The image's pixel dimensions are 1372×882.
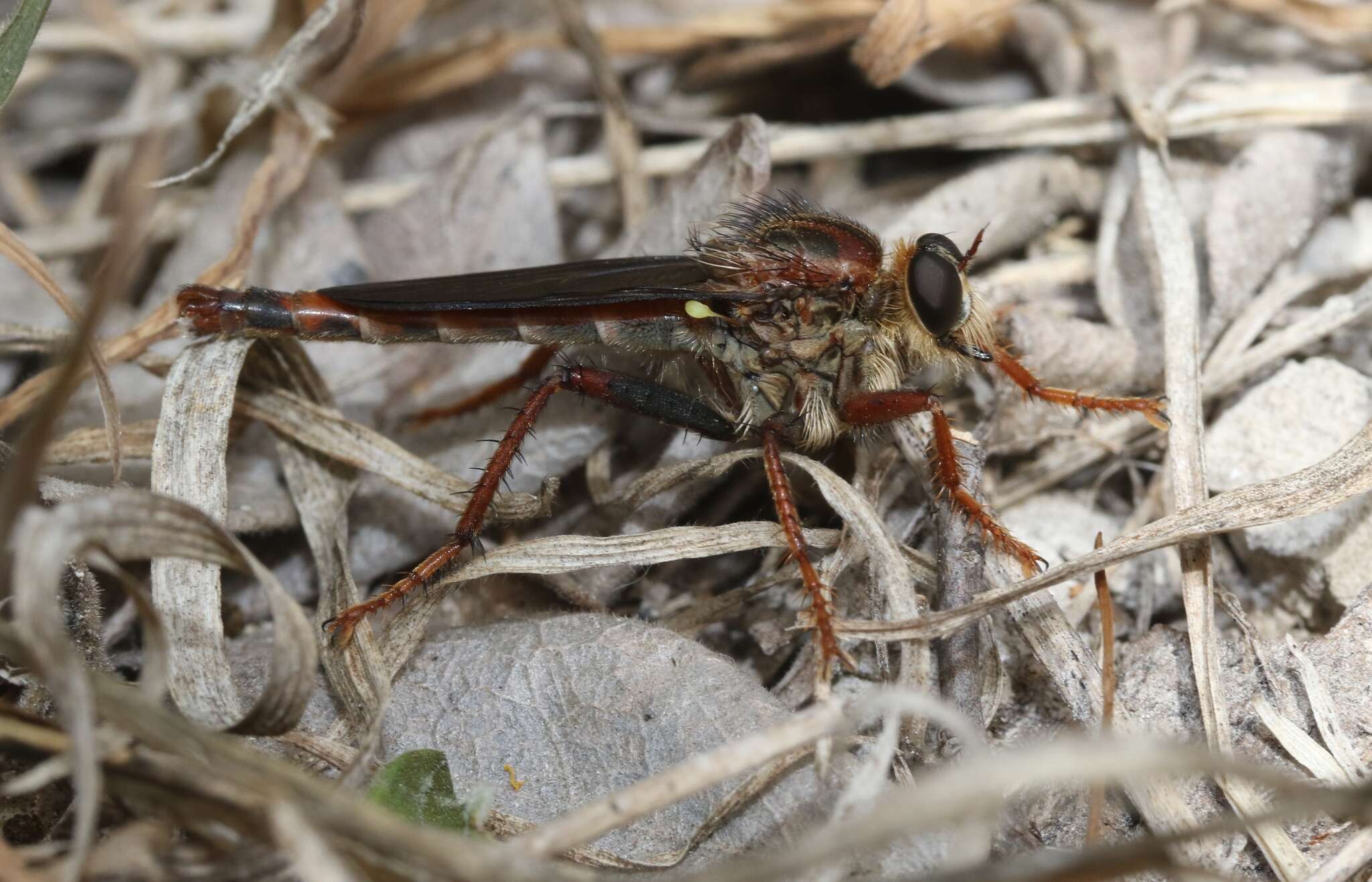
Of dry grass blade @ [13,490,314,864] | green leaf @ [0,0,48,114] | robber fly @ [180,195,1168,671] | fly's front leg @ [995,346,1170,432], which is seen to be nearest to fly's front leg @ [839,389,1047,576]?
robber fly @ [180,195,1168,671]

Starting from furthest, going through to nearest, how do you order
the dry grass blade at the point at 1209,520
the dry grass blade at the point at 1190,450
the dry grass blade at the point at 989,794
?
the dry grass blade at the point at 1209,520, the dry grass blade at the point at 1190,450, the dry grass blade at the point at 989,794

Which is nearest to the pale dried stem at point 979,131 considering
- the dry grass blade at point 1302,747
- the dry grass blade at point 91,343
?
the dry grass blade at point 91,343

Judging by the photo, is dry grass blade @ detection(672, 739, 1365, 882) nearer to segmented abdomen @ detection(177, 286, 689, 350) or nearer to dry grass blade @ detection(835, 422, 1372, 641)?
dry grass blade @ detection(835, 422, 1372, 641)

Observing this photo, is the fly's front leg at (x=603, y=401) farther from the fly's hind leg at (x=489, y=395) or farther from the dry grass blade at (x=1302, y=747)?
the dry grass blade at (x=1302, y=747)

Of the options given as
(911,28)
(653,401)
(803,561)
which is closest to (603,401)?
(653,401)

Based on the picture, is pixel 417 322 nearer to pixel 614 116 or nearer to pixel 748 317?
pixel 748 317

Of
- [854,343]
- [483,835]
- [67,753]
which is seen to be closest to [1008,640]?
[854,343]

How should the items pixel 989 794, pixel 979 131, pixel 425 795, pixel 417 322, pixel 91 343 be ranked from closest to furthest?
1. pixel 989 794
2. pixel 425 795
3. pixel 91 343
4. pixel 417 322
5. pixel 979 131
